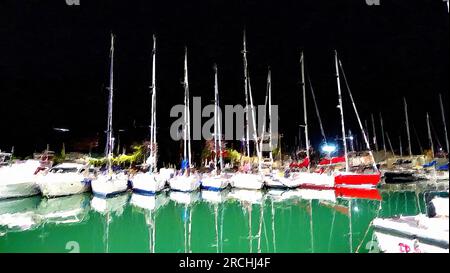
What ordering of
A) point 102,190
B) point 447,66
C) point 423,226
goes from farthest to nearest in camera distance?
point 102,190 → point 423,226 → point 447,66

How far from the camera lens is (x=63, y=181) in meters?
18.4

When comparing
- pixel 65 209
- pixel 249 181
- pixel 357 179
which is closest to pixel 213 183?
pixel 249 181

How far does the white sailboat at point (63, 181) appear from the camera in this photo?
17969mm

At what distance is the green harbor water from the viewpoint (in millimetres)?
7906

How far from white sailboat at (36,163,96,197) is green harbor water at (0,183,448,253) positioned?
21.9 inches

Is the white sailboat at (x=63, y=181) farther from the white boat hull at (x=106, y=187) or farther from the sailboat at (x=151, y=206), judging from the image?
the sailboat at (x=151, y=206)

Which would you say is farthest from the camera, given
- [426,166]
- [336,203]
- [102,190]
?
[426,166]

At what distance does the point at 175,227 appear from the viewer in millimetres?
10453

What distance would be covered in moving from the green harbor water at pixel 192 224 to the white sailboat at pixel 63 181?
0.56 metres

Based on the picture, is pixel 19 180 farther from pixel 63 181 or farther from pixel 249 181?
pixel 249 181
